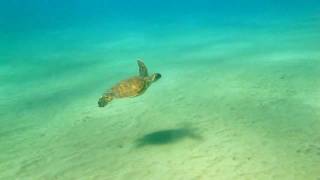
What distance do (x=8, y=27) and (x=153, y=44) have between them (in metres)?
21.7

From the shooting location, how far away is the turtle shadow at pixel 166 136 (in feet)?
24.4

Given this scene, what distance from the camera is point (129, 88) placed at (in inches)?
248

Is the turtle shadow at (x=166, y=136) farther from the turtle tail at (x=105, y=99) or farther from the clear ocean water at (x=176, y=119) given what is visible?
the turtle tail at (x=105, y=99)

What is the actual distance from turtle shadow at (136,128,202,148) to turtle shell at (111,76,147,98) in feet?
4.67

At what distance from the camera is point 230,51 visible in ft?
55.4

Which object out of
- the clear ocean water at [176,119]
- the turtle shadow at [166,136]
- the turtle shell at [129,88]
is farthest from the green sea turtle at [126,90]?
the turtle shadow at [166,136]

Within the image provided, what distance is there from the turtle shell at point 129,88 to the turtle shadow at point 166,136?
142 cm

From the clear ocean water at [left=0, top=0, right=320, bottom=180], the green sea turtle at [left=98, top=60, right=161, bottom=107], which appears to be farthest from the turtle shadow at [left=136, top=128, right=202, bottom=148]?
the green sea turtle at [left=98, top=60, right=161, bottom=107]

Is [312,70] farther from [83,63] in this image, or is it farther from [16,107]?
[83,63]

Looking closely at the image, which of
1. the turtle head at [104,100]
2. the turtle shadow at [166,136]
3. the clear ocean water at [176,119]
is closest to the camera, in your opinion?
the turtle head at [104,100]

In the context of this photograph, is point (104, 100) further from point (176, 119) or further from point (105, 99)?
point (176, 119)

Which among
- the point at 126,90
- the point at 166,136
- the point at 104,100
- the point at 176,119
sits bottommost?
the point at 166,136

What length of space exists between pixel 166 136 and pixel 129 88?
180 cm

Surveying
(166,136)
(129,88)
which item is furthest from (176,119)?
(129,88)
